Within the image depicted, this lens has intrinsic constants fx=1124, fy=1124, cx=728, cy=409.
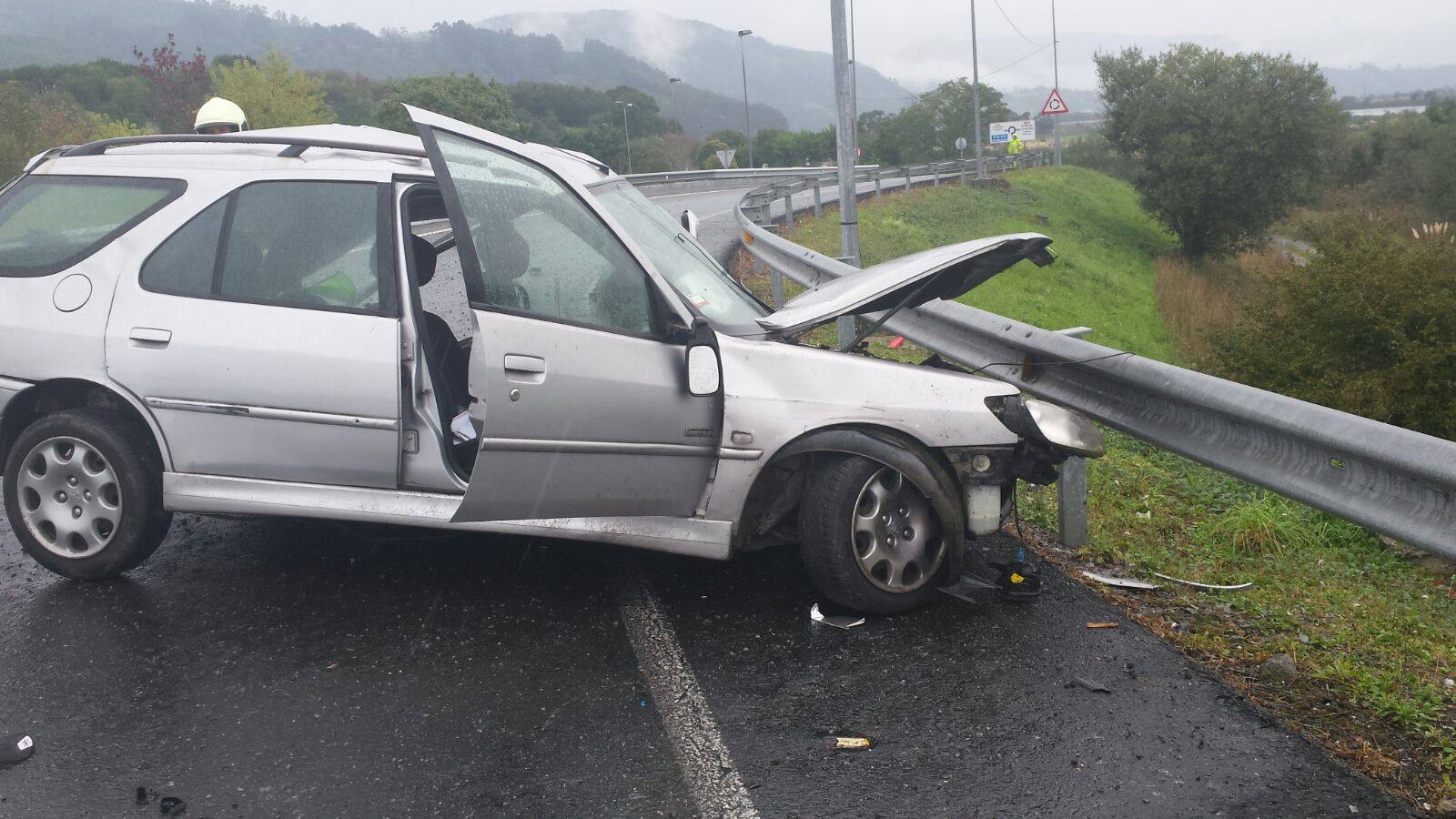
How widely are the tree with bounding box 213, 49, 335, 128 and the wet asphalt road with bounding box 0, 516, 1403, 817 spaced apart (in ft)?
179

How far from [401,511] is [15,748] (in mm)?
1521

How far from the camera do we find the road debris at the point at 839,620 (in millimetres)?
4391

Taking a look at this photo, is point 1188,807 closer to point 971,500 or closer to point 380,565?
point 971,500

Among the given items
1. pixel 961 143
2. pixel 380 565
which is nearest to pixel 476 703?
pixel 380 565

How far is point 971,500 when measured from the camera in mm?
4578

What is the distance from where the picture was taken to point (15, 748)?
348 cm

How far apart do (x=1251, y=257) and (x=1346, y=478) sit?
4124 centimetres

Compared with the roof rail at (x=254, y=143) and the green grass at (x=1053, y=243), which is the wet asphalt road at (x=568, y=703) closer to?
the roof rail at (x=254, y=143)

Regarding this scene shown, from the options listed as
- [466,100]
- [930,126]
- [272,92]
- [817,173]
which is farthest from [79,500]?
[930,126]

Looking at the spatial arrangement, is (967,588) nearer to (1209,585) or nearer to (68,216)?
(1209,585)

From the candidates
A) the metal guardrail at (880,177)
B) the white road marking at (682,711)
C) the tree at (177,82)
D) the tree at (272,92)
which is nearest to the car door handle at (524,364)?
the white road marking at (682,711)

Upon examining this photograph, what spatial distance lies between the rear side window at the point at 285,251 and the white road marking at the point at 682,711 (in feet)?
5.32

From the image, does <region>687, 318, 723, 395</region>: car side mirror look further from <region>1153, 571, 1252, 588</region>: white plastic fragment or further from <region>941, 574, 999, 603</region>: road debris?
<region>1153, 571, 1252, 588</region>: white plastic fragment

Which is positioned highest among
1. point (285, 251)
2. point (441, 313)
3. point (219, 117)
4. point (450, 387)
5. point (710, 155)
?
point (710, 155)
